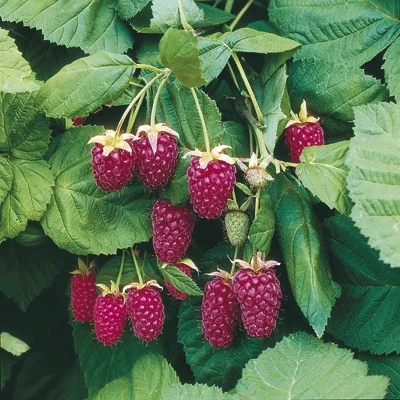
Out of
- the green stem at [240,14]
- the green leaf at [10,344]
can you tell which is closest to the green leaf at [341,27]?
the green stem at [240,14]

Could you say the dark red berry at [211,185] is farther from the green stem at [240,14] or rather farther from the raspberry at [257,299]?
the green stem at [240,14]

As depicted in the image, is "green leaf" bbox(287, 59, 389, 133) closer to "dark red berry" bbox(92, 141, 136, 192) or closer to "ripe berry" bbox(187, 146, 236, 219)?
"ripe berry" bbox(187, 146, 236, 219)

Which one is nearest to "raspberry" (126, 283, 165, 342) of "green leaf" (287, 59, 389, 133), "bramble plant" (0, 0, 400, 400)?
"bramble plant" (0, 0, 400, 400)

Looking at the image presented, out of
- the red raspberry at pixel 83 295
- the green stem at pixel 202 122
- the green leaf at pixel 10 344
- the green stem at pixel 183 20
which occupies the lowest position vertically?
the green leaf at pixel 10 344

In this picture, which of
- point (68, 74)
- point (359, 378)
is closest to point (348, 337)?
point (359, 378)

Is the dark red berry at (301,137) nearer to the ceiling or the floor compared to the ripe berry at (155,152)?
nearer to the floor

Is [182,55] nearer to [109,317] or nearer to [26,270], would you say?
[109,317]
